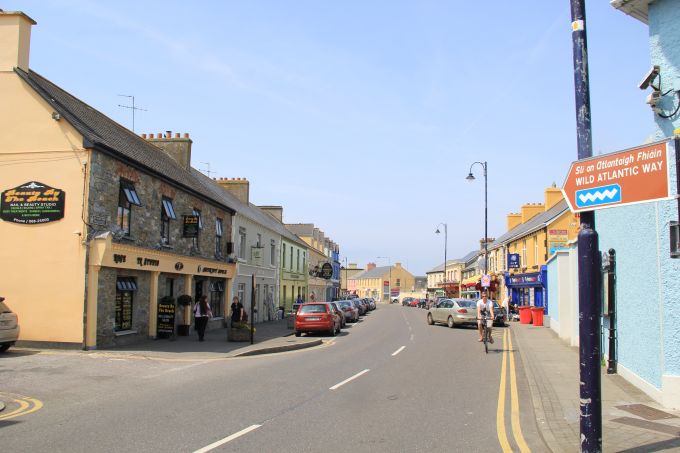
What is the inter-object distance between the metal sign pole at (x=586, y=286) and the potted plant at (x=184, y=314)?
61.4 feet

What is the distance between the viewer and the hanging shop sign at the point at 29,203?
17078mm

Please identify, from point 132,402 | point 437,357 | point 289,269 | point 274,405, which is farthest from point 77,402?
point 289,269

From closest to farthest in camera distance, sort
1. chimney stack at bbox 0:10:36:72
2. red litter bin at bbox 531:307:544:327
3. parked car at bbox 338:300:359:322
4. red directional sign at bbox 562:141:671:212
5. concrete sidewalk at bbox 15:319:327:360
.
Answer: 1. red directional sign at bbox 562:141:671:212
2. concrete sidewalk at bbox 15:319:327:360
3. chimney stack at bbox 0:10:36:72
4. red litter bin at bbox 531:307:544:327
5. parked car at bbox 338:300:359:322

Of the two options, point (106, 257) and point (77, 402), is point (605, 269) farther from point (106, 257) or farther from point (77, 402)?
point (106, 257)

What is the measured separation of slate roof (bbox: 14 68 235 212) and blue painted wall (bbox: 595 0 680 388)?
48.4 ft

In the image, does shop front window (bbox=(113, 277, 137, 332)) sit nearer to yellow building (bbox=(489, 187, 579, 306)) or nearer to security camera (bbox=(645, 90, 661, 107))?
security camera (bbox=(645, 90, 661, 107))

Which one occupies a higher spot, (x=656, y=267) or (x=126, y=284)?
(x=656, y=267)

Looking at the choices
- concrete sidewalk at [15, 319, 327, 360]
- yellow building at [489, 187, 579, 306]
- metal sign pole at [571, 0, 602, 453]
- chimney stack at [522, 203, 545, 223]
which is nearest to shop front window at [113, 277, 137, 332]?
concrete sidewalk at [15, 319, 327, 360]

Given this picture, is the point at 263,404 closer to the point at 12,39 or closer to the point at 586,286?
the point at 586,286

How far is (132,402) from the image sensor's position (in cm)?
938

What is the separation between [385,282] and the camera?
132 metres

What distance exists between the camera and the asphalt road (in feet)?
22.7

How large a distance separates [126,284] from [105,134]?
5413 mm

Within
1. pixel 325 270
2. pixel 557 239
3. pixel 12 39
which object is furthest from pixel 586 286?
pixel 325 270
